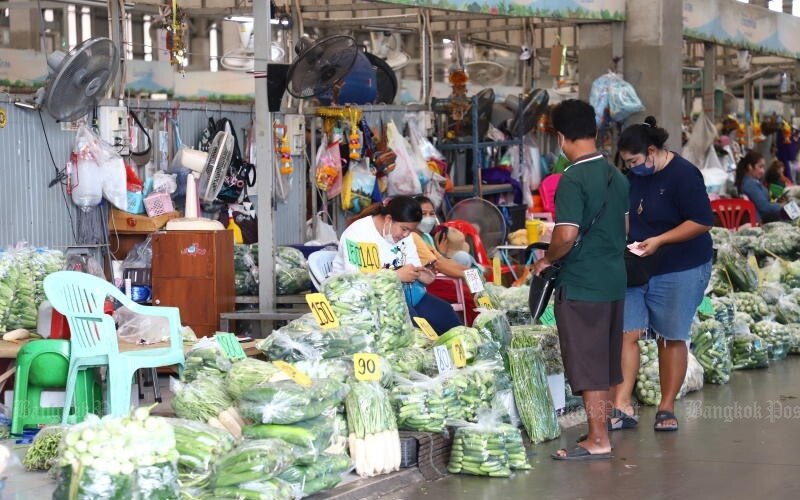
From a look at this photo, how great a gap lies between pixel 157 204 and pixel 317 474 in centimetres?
450

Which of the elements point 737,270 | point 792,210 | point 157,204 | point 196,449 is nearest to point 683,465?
point 196,449

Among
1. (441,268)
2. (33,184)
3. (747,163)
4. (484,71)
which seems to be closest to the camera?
(441,268)

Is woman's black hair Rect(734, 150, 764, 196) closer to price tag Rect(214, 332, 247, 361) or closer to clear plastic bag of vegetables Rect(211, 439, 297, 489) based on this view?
price tag Rect(214, 332, 247, 361)

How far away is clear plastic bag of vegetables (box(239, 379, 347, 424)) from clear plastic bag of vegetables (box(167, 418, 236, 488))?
34cm

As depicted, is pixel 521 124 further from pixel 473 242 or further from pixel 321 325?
pixel 321 325

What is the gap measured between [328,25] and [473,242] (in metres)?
4.81

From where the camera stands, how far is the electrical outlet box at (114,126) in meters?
9.38

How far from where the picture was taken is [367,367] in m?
6.45

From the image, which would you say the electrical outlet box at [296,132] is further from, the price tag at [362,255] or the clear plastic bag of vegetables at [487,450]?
the clear plastic bag of vegetables at [487,450]

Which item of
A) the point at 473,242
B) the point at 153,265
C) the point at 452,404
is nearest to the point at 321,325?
the point at 452,404

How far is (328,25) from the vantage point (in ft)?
48.7

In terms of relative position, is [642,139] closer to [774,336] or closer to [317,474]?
[317,474]

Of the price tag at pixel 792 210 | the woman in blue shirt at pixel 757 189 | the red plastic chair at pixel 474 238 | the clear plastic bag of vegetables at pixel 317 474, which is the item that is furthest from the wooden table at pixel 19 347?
the woman in blue shirt at pixel 757 189

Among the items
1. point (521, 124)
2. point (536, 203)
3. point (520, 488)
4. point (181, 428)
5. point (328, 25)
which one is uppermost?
point (328, 25)
